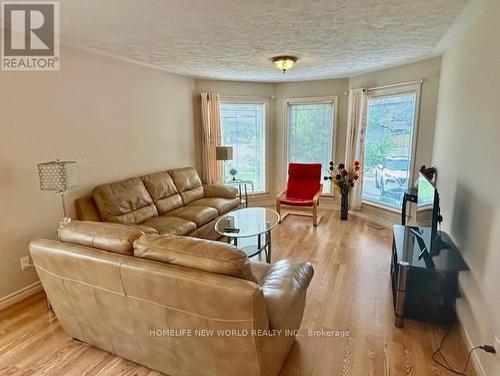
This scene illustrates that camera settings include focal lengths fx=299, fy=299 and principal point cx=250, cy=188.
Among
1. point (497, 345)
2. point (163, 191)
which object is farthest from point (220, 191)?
point (497, 345)

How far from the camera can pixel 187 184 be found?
450 cm

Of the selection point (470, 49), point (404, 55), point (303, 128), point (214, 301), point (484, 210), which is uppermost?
point (404, 55)

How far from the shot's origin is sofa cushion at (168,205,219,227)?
143 inches

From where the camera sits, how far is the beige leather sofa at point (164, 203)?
322cm

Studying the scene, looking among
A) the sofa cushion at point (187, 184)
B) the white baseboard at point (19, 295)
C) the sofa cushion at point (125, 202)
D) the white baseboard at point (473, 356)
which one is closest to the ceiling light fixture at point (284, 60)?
the sofa cushion at point (187, 184)

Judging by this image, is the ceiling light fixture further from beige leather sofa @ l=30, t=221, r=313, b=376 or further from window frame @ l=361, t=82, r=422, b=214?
beige leather sofa @ l=30, t=221, r=313, b=376

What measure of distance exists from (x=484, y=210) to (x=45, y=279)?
2.91m

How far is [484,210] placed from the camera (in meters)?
2.00

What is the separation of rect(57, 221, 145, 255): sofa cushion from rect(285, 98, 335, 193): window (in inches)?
172

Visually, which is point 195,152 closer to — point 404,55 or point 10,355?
point 404,55

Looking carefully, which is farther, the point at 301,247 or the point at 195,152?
the point at 195,152

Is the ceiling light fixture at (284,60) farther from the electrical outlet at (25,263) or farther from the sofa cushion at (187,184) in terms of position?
the electrical outlet at (25,263)

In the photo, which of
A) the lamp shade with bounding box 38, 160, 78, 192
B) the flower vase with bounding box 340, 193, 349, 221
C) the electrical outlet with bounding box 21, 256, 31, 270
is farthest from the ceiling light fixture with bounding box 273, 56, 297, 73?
the electrical outlet with bounding box 21, 256, 31, 270

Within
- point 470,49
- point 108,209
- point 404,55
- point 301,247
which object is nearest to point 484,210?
point 470,49
